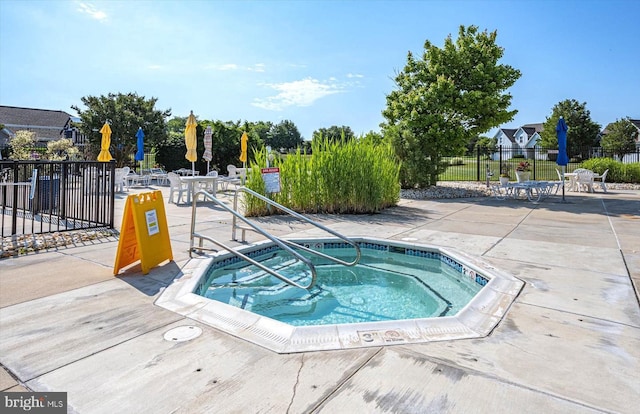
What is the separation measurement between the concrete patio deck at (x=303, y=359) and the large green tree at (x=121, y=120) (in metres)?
22.5

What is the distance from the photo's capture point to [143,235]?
425 centimetres

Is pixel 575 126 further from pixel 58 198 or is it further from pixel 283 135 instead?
pixel 283 135

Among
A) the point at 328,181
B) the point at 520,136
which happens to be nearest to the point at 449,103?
the point at 328,181

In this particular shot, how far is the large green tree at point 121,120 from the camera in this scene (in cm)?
2395

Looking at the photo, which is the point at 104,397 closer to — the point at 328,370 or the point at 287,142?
the point at 328,370

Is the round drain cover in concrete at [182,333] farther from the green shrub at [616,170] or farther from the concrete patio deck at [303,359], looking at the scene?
the green shrub at [616,170]

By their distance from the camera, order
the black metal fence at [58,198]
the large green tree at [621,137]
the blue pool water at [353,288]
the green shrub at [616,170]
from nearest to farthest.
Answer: the blue pool water at [353,288], the black metal fence at [58,198], the green shrub at [616,170], the large green tree at [621,137]

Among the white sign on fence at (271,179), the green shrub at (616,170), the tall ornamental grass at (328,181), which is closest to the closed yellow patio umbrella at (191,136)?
the tall ornamental grass at (328,181)

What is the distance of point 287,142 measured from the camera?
78.8 m

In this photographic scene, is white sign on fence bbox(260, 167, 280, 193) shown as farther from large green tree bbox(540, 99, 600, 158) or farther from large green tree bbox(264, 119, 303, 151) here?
large green tree bbox(264, 119, 303, 151)

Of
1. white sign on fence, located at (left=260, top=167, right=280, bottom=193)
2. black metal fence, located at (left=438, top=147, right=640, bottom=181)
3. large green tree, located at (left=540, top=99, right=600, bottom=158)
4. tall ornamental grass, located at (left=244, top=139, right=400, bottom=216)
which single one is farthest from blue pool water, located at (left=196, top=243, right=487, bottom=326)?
large green tree, located at (left=540, top=99, right=600, bottom=158)

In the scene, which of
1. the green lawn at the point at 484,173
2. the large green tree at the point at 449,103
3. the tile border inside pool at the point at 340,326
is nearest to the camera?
the tile border inside pool at the point at 340,326

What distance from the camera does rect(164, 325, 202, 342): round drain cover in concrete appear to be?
269 cm

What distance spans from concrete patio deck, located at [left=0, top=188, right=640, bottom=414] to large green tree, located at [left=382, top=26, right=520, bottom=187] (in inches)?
407
